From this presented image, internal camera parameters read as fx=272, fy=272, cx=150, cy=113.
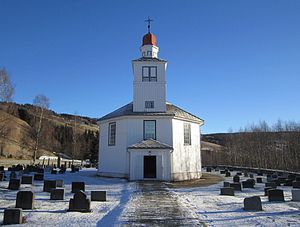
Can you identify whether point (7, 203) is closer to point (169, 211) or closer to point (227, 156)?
point (169, 211)

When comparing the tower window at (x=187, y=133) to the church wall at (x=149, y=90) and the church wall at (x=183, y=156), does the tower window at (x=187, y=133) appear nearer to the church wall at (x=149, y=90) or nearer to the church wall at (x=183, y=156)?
the church wall at (x=183, y=156)

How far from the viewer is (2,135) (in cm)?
3719

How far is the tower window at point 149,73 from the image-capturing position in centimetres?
2841

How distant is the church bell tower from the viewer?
2741 cm

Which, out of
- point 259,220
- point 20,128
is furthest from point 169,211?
point 20,128

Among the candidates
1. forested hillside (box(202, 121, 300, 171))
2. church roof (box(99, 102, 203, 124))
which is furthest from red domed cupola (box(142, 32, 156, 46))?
forested hillside (box(202, 121, 300, 171))

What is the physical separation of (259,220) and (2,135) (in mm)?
36547

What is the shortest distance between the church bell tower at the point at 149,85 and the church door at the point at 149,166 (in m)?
4.89

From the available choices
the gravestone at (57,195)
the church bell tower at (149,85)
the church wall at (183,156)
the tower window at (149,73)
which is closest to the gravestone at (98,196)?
the gravestone at (57,195)

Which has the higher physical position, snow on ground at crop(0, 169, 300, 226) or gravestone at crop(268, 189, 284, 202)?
gravestone at crop(268, 189, 284, 202)

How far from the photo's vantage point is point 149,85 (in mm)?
28062

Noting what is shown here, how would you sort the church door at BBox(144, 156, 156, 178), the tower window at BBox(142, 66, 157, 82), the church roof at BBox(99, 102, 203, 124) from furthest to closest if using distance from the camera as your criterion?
the tower window at BBox(142, 66, 157, 82) → the church roof at BBox(99, 102, 203, 124) → the church door at BBox(144, 156, 156, 178)

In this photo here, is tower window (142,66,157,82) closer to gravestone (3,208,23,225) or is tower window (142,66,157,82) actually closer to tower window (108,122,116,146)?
tower window (108,122,116,146)

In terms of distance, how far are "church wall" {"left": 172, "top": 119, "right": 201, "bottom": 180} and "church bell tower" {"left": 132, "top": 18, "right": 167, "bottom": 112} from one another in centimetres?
266
